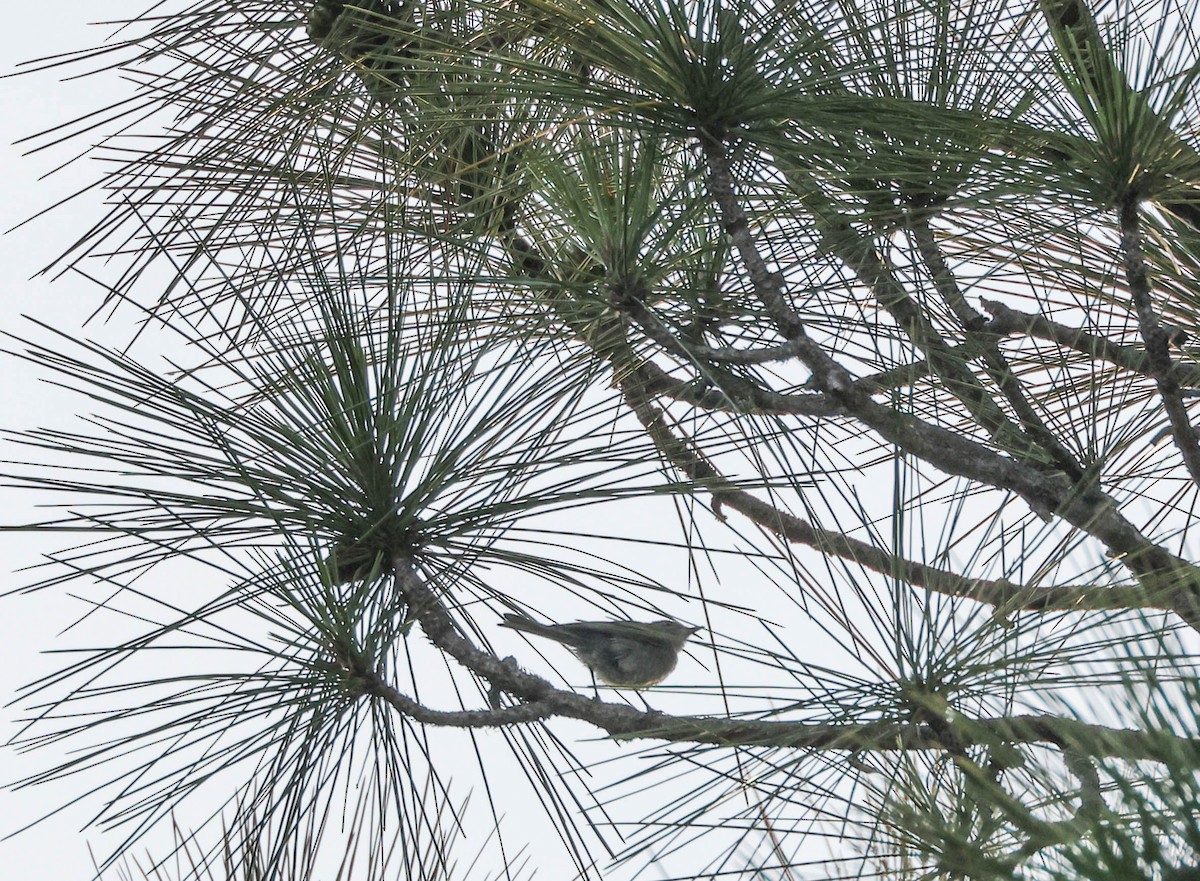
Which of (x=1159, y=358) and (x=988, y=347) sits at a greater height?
(x=988, y=347)

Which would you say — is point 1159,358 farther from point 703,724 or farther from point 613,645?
point 613,645

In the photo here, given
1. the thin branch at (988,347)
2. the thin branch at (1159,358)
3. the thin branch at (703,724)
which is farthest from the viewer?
the thin branch at (988,347)

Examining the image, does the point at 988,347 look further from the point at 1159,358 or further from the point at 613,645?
the point at 613,645

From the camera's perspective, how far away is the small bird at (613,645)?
2.99ft

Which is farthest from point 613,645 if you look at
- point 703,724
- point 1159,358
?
point 1159,358

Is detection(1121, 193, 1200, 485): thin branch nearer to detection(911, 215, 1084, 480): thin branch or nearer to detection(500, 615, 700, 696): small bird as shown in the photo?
detection(911, 215, 1084, 480): thin branch

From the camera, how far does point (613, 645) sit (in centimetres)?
97

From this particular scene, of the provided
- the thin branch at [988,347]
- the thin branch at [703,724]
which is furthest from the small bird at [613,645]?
the thin branch at [988,347]

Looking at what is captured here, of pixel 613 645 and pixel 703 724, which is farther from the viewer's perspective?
pixel 613 645

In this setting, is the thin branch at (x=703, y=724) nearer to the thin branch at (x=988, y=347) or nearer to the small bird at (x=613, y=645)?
the small bird at (x=613, y=645)

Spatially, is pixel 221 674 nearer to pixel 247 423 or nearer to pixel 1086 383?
pixel 247 423

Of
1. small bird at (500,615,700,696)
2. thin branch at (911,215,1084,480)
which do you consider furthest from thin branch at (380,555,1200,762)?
thin branch at (911,215,1084,480)

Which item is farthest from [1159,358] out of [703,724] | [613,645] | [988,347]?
[613,645]

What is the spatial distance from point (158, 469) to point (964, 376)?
58 cm
